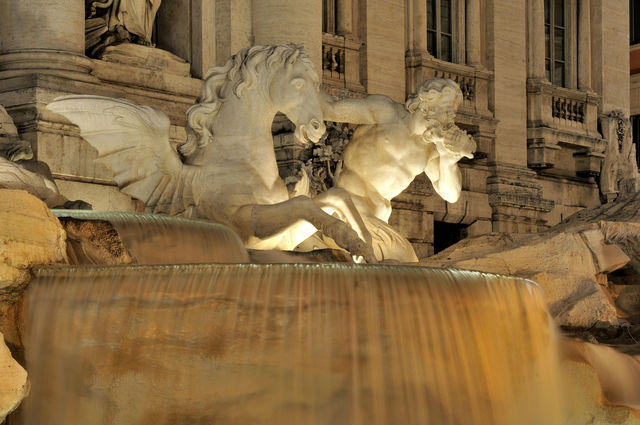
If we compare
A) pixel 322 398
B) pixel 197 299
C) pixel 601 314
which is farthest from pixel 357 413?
pixel 601 314

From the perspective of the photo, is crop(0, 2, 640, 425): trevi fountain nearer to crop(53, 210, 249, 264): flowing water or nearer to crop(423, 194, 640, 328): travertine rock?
crop(53, 210, 249, 264): flowing water

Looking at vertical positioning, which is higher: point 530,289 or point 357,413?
point 530,289

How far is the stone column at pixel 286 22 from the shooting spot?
49.9 ft

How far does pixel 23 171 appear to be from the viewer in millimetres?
9891

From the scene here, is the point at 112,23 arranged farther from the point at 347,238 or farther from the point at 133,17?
the point at 347,238

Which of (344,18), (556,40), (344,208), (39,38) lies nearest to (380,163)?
(344,208)

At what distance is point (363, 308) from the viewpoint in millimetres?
6664

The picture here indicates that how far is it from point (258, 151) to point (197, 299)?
155 inches

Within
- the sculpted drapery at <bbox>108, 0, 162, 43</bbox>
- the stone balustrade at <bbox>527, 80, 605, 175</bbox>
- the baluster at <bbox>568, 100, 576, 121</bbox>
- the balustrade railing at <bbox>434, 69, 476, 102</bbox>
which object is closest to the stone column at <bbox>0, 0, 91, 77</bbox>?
the sculpted drapery at <bbox>108, 0, 162, 43</bbox>

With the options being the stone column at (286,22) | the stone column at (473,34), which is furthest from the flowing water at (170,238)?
the stone column at (473,34)

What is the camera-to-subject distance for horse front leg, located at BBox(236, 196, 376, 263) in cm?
943

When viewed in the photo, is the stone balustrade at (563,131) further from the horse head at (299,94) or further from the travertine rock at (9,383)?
the travertine rock at (9,383)

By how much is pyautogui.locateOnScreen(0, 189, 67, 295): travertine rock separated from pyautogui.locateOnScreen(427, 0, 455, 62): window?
13622mm

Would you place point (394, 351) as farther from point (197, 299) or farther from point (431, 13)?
point (431, 13)
